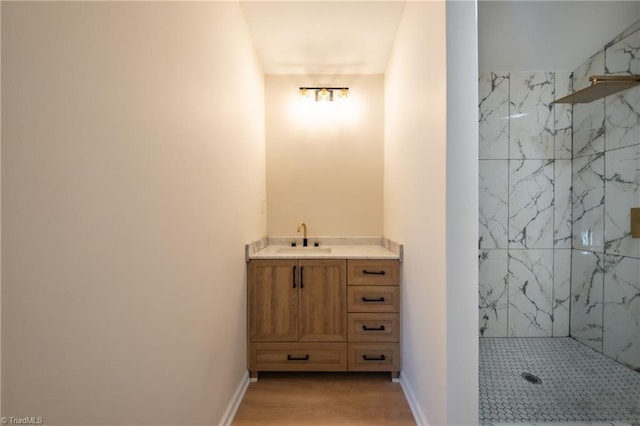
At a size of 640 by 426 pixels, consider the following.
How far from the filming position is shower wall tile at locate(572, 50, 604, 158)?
2.15m

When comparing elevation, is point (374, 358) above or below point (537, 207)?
below

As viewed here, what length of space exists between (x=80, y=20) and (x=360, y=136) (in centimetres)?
228

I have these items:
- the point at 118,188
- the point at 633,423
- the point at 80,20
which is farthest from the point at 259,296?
the point at 633,423

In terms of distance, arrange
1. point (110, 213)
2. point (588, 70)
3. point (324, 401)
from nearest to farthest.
Answer: 1. point (110, 213)
2. point (324, 401)
3. point (588, 70)

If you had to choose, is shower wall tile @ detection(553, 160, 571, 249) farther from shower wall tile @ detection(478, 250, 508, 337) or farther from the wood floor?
the wood floor

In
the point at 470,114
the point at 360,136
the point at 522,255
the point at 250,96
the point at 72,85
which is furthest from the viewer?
the point at 360,136

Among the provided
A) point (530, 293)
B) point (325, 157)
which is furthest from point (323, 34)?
point (530, 293)

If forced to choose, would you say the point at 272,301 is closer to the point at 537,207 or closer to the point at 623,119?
the point at 537,207

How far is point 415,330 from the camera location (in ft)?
5.47

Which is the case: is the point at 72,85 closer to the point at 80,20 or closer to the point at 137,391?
the point at 80,20

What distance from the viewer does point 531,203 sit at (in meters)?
2.44

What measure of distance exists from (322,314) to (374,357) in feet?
1.65

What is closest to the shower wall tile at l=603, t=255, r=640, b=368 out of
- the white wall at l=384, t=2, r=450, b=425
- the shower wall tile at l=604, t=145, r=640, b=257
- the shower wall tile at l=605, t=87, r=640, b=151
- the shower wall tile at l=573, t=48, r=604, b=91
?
the shower wall tile at l=604, t=145, r=640, b=257

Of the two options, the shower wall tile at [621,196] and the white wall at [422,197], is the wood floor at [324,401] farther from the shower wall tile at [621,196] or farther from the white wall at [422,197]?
the shower wall tile at [621,196]
